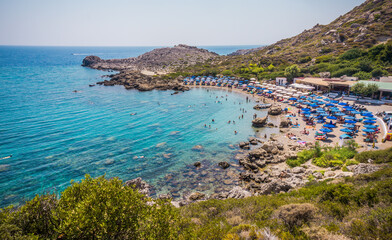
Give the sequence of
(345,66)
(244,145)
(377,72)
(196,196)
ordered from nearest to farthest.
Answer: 1. (196,196)
2. (244,145)
3. (377,72)
4. (345,66)

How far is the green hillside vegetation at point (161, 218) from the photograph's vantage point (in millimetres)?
9250

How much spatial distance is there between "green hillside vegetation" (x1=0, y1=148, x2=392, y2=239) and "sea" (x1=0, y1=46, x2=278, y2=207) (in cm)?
1214

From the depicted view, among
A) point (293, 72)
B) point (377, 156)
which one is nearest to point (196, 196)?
point (377, 156)

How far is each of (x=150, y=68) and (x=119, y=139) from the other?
85997 mm


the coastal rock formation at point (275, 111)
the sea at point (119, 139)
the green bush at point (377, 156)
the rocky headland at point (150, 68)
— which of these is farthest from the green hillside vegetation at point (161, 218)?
the rocky headland at point (150, 68)

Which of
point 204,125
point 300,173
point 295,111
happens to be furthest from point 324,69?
point 300,173

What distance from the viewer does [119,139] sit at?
120 feet

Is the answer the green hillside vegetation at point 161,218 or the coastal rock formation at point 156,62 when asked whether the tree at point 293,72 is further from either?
the green hillside vegetation at point 161,218

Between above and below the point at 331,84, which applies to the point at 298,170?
below

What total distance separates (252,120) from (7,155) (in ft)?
134

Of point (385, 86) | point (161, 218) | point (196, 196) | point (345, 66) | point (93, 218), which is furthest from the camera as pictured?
point (345, 66)

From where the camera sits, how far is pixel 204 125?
4297cm

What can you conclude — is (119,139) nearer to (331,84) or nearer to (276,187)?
(276,187)

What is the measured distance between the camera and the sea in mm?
25625
